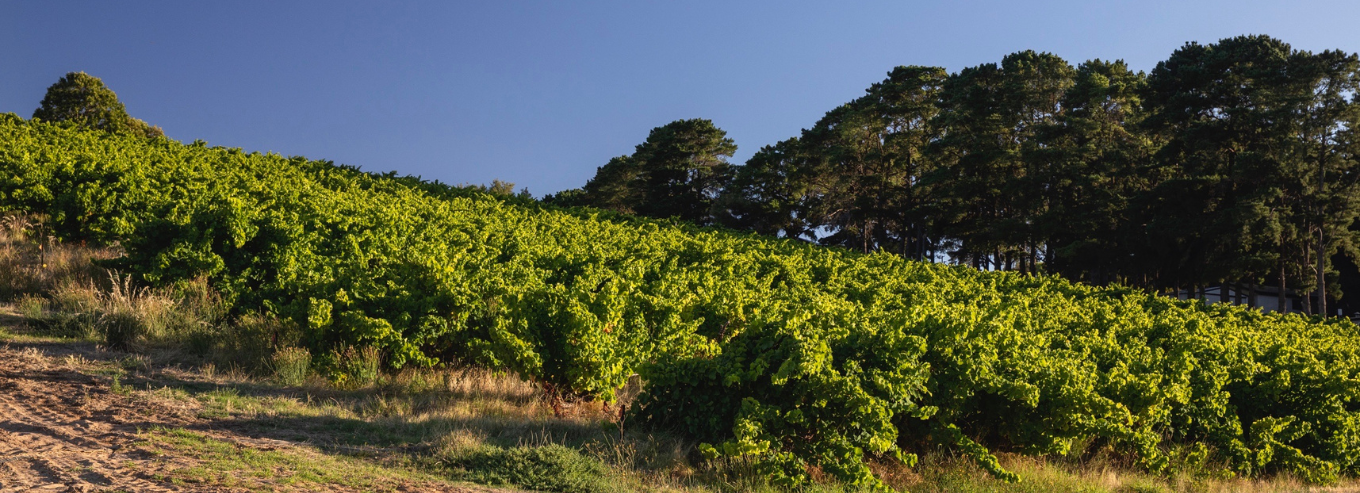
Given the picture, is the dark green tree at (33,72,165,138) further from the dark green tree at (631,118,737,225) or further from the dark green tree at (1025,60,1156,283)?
the dark green tree at (1025,60,1156,283)

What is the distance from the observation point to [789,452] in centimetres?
734

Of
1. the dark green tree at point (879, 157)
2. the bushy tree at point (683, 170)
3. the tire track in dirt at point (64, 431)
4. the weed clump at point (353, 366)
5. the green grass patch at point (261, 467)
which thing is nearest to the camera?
the tire track in dirt at point (64, 431)

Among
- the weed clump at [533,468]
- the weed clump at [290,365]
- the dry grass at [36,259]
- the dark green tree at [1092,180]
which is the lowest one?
the weed clump at [533,468]

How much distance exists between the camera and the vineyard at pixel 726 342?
766 cm

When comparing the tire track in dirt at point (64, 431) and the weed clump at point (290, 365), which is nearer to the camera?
the tire track in dirt at point (64, 431)

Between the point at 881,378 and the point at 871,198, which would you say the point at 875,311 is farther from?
the point at 871,198

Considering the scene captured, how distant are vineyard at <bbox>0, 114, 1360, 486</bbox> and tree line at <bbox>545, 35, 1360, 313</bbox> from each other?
20.3 m

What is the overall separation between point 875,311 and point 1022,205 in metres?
30.6

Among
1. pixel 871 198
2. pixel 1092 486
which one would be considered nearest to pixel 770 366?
pixel 1092 486

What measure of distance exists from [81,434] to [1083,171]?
116 feet

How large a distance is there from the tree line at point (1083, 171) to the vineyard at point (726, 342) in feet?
66.5

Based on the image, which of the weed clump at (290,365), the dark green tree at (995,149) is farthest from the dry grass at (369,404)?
the dark green tree at (995,149)

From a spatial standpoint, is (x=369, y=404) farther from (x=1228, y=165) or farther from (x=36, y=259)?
(x=1228, y=165)

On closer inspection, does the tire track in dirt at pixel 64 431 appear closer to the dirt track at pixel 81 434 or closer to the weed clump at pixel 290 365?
the dirt track at pixel 81 434
